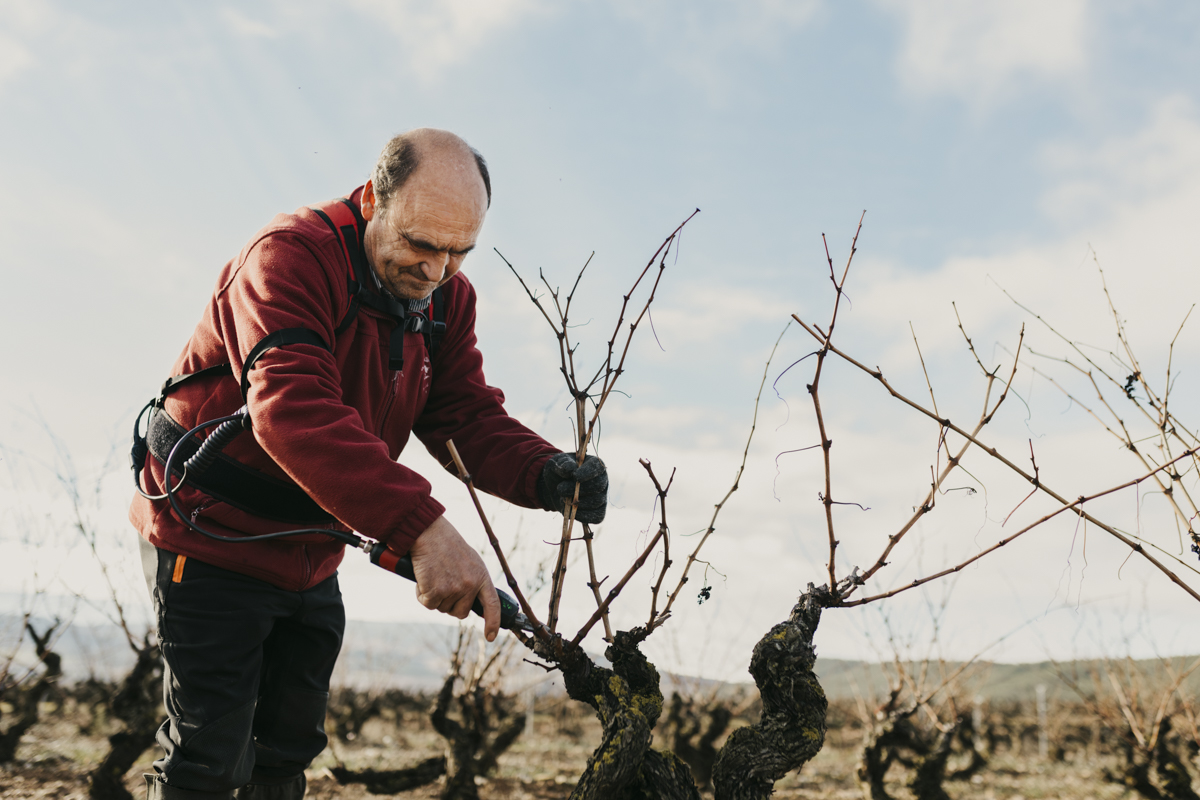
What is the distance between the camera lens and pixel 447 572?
172 centimetres

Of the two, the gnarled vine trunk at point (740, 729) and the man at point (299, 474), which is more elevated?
the man at point (299, 474)

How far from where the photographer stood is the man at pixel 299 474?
175 cm

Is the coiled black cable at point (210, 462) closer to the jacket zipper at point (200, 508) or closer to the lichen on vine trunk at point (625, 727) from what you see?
the jacket zipper at point (200, 508)

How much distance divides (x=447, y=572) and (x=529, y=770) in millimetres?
9686

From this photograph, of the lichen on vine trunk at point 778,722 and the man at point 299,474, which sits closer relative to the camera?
the man at point 299,474

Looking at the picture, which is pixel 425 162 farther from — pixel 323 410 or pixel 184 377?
pixel 184 377

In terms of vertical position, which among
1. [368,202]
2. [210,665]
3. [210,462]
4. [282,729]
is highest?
[368,202]

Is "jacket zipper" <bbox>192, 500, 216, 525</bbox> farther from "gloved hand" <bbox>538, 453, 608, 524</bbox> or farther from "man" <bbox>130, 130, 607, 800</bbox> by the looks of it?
"gloved hand" <bbox>538, 453, 608, 524</bbox>

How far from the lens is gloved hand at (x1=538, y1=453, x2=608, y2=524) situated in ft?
7.37

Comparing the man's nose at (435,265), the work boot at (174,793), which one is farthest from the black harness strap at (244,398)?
the work boot at (174,793)

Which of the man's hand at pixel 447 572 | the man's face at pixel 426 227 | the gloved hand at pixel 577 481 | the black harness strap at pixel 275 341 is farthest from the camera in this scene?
the gloved hand at pixel 577 481

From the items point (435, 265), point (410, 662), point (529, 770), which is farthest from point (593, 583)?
point (410, 662)

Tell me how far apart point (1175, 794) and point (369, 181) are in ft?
33.2

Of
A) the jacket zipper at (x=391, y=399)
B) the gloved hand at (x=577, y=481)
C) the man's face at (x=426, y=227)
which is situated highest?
the man's face at (x=426, y=227)
